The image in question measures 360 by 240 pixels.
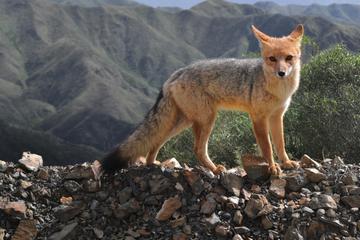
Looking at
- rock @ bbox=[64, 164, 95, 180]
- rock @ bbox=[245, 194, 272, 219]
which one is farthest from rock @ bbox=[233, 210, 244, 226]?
rock @ bbox=[64, 164, 95, 180]

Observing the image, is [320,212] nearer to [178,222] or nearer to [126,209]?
[178,222]

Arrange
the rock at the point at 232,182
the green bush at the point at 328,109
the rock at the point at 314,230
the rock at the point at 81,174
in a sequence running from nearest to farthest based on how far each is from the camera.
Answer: the rock at the point at 314,230, the rock at the point at 232,182, the rock at the point at 81,174, the green bush at the point at 328,109

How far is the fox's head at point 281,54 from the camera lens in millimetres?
9445

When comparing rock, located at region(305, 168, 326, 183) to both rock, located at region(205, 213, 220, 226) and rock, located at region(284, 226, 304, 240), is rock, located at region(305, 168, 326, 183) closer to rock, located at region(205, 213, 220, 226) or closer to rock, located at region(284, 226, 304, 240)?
rock, located at region(284, 226, 304, 240)

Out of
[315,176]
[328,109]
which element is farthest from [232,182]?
[328,109]

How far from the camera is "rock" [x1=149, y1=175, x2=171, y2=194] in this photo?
31.1ft

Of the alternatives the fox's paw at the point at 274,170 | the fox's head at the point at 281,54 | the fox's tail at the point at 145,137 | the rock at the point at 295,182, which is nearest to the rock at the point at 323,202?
the rock at the point at 295,182

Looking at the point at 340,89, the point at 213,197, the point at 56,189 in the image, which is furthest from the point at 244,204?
the point at 340,89

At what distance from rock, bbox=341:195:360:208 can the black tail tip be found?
3748 mm

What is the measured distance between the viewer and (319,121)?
60.3ft

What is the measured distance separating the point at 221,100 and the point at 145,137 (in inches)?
61.2

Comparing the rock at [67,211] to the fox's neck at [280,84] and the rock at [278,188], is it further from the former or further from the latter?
the fox's neck at [280,84]

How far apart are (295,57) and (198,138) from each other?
226 centimetres

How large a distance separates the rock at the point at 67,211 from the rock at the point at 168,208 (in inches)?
56.7
